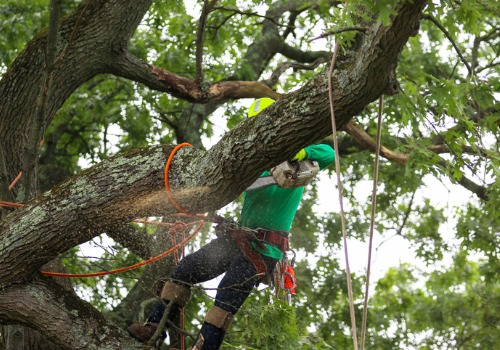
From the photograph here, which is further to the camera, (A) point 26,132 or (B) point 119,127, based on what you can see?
(B) point 119,127

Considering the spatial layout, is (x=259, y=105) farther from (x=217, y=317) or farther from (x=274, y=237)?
(x=217, y=317)

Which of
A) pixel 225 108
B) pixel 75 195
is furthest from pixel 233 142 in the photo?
pixel 225 108

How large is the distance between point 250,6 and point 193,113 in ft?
5.76

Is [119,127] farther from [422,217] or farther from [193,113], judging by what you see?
[422,217]

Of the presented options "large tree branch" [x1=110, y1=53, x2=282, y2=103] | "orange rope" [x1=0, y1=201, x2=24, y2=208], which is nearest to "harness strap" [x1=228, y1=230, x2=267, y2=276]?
"orange rope" [x1=0, y1=201, x2=24, y2=208]

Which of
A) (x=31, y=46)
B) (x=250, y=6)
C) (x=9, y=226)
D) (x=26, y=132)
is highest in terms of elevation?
(x=250, y=6)

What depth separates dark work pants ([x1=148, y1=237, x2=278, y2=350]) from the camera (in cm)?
458

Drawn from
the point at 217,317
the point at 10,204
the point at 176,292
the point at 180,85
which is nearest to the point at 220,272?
the point at 176,292

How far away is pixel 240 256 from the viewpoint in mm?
4730

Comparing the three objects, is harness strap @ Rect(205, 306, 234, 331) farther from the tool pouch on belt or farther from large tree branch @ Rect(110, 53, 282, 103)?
large tree branch @ Rect(110, 53, 282, 103)

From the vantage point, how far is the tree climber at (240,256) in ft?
15.0

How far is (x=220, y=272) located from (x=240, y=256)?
0.91 feet

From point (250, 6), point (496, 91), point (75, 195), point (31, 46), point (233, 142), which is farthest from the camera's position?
point (250, 6)

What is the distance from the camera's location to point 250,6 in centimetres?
936
